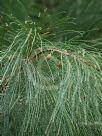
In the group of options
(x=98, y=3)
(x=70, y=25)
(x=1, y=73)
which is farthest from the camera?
(x=98, y=3)

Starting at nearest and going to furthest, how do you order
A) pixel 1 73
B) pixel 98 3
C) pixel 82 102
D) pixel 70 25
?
1. pixel 82 102
2. pixel 1 73
3. pixel 70 25
4. pixel 98 3

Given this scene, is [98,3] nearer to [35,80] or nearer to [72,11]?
[72,11]

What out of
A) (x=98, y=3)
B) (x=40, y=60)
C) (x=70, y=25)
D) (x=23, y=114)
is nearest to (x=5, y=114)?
(x=23, y=114)

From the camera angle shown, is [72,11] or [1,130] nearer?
[1,130]

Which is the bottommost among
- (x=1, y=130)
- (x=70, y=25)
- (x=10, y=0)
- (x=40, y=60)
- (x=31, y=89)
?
(x=1, y=130)

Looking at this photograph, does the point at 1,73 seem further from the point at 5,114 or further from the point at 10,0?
the point at 10,0

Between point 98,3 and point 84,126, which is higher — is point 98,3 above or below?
above
